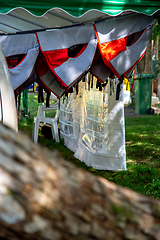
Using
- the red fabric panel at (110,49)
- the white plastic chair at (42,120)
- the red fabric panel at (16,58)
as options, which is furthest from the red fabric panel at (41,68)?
the white plastic chair at (42,120)

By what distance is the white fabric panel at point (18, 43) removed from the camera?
9.93 feet

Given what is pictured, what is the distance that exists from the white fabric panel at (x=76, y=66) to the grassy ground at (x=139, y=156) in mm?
1776

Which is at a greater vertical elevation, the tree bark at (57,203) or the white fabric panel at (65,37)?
the white fabric panel at (65,37)

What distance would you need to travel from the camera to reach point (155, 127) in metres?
8.23

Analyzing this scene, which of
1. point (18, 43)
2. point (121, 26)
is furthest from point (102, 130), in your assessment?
point (18, 43)

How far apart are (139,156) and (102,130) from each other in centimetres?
153

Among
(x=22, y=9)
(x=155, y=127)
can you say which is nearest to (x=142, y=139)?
(x=155, y=127)

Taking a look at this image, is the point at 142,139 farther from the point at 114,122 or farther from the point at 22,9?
the point at 22,9

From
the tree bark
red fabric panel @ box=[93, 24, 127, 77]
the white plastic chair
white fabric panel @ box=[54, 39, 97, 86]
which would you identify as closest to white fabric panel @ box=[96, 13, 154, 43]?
red fabric panel @ box=[93, 24, 127, 77]

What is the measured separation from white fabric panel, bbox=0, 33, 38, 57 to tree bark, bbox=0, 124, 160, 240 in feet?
8.28

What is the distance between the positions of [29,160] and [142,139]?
6.46 m

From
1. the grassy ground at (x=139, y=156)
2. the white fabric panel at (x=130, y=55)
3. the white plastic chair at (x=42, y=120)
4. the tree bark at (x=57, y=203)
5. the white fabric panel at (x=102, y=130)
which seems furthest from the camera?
the white plastic chair at (x=42, y=120)

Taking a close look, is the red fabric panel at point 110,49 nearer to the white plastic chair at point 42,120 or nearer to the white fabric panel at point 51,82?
the white fabric panel at point 51,82

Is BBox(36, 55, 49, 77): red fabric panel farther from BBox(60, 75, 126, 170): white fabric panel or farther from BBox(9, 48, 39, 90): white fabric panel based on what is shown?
BBox(60, 75, 126, 170): white fabric panel
